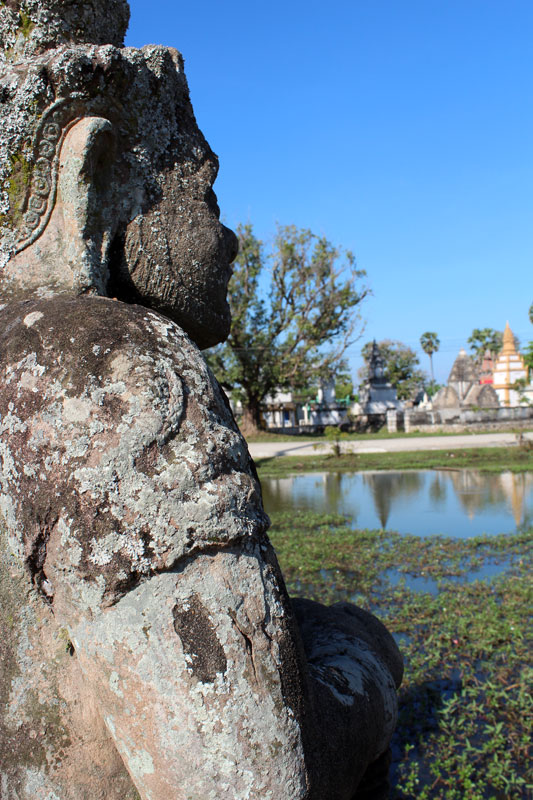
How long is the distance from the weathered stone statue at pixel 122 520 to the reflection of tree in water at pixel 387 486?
765 cm

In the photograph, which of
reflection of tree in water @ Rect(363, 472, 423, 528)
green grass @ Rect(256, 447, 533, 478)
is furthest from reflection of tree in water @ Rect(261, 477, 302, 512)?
reflection of tree in water @ Rect(363, 472, 423, 528)

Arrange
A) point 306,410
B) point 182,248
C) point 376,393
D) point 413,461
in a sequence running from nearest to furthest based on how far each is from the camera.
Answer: point 182,248
point 413,461
point 376,393
point 306,410

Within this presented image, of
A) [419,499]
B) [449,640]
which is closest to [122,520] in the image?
[449,640]

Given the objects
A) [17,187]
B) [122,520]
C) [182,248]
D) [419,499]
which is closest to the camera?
[122,520]

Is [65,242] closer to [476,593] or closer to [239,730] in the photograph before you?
[239,730]

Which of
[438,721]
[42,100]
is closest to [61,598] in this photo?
[42,100]

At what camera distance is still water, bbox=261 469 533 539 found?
8.41m

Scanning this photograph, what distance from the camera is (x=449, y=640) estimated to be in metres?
4.44

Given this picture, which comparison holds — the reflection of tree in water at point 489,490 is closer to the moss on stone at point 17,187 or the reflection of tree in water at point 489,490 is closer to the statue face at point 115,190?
the statue face at point 115,190

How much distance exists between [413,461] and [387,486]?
11.3 feet

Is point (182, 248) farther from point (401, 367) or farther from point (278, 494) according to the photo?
point (401, 367)

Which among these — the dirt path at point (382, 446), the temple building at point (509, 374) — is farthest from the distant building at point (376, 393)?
the temple building at point (509, 374)

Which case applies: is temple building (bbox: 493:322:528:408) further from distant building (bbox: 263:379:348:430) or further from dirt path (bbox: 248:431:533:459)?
dirt path (bbox: 248:431:533:459)

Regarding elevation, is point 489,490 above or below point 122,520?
below
